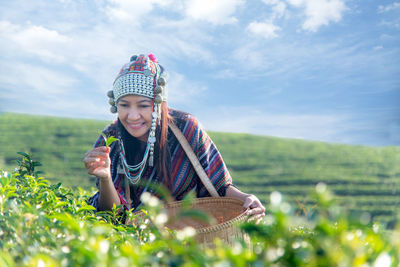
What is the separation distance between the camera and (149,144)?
2545mm

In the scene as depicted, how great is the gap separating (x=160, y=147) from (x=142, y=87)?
1.52ft

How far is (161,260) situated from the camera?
0.68 m

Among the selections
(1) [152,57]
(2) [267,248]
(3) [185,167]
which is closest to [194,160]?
(3) [185,167]

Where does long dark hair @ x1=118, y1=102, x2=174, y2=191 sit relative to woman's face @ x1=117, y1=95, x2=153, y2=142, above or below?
below

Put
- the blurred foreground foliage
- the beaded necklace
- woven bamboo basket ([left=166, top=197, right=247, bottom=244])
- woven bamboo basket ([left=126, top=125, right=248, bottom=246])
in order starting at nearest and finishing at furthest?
the blurred foreground foliage, woven bamboo basket ([left=126, top=125, right=248, bottom=246]), woven bamboo basket ([left=166, top=197, right=247, bottom=244]), the beaded necklace

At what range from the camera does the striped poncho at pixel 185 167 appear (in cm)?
265

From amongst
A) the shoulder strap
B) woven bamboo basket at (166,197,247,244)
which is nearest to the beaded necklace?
the shoulder strap

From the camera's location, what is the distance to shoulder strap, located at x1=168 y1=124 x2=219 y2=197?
2543 millimetres

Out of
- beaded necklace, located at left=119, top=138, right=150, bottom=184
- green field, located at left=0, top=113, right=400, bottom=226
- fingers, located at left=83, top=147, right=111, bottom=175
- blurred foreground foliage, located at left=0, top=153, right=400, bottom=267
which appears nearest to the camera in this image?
blurred foreground foliage, located at left=0, top=153, right=400, bottom=267

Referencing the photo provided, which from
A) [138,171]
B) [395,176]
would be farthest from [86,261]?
[395,176]

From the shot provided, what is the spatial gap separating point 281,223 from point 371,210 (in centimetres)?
558

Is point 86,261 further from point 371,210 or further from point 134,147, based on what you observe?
point 371,210

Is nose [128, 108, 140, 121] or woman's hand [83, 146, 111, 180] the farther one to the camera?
nose [128, 108, 140, 121]

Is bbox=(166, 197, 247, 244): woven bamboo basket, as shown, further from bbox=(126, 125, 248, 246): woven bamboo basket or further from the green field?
the green field
